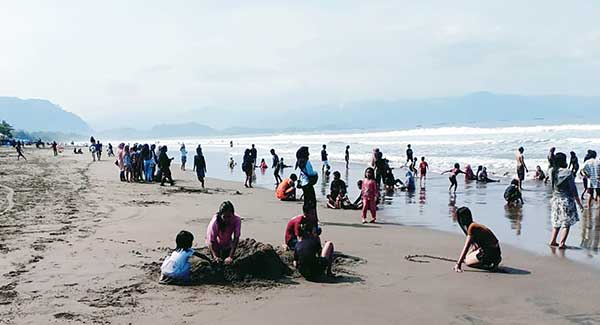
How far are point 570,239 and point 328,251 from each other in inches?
221

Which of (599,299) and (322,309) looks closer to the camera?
(322,309)

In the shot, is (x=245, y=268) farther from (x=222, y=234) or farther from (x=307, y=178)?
(x=307, y=178)

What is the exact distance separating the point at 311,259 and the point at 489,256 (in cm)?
277

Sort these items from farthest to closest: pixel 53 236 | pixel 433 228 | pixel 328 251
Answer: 1. pixel 433 228
2. pixel 53 236
3. pixel 328 251

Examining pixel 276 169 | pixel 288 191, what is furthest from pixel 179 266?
pixel 276 169

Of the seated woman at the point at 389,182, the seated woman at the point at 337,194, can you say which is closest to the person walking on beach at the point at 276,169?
the seated woman at the point at 389,182

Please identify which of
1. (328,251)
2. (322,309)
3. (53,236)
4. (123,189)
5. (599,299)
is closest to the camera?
(322,309)

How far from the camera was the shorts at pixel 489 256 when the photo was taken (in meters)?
8.25

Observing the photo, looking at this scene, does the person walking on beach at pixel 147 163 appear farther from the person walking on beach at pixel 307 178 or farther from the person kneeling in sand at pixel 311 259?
the person kneeling in sand at pixel 311 259

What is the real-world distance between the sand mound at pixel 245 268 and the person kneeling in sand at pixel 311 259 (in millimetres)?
337

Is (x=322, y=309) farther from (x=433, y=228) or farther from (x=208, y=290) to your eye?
(x=433, y=228)

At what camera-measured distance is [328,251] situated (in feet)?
26.3

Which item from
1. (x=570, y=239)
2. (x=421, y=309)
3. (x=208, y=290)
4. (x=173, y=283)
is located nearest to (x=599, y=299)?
(x=421, y=309)

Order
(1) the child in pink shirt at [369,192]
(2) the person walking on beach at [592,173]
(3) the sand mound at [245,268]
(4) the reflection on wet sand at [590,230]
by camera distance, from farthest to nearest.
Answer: (2) the person walking on beach at [592,173]
(1) the child in pink shirt at [369,192]
(4) the reflection on wet sand at [590,230]
(3) the sand mound at [245,268]
